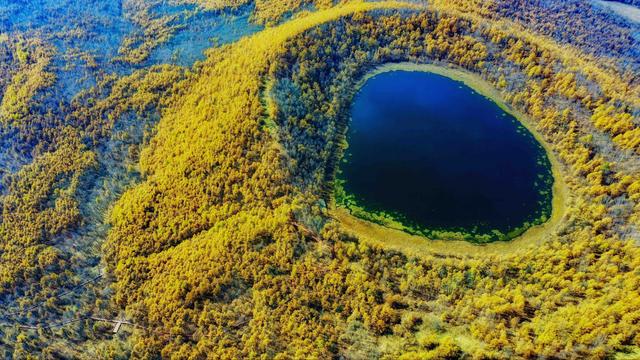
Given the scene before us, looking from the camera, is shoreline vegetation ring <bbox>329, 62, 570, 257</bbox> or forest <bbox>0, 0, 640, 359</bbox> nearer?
forest <bbox>0, 0, 640, 359</bbox>

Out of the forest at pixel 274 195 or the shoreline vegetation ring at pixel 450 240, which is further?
the shoreline vegetation ring at pixel 450 240

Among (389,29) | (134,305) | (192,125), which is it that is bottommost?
(134,305)

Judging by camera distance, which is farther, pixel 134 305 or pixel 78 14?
pixel 78 14

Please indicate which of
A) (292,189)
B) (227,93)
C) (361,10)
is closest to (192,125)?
(227,93)

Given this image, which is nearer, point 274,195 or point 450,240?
point 450,240

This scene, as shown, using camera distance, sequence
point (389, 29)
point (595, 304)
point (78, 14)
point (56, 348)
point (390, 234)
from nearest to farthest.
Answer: point (595, 304)
point (56, 348)
point (390, 234)
point (389, 29)
point (78, 14)

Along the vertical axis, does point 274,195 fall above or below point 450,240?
above

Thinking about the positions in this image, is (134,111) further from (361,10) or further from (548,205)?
(548,205)

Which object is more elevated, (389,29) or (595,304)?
(389,29)
